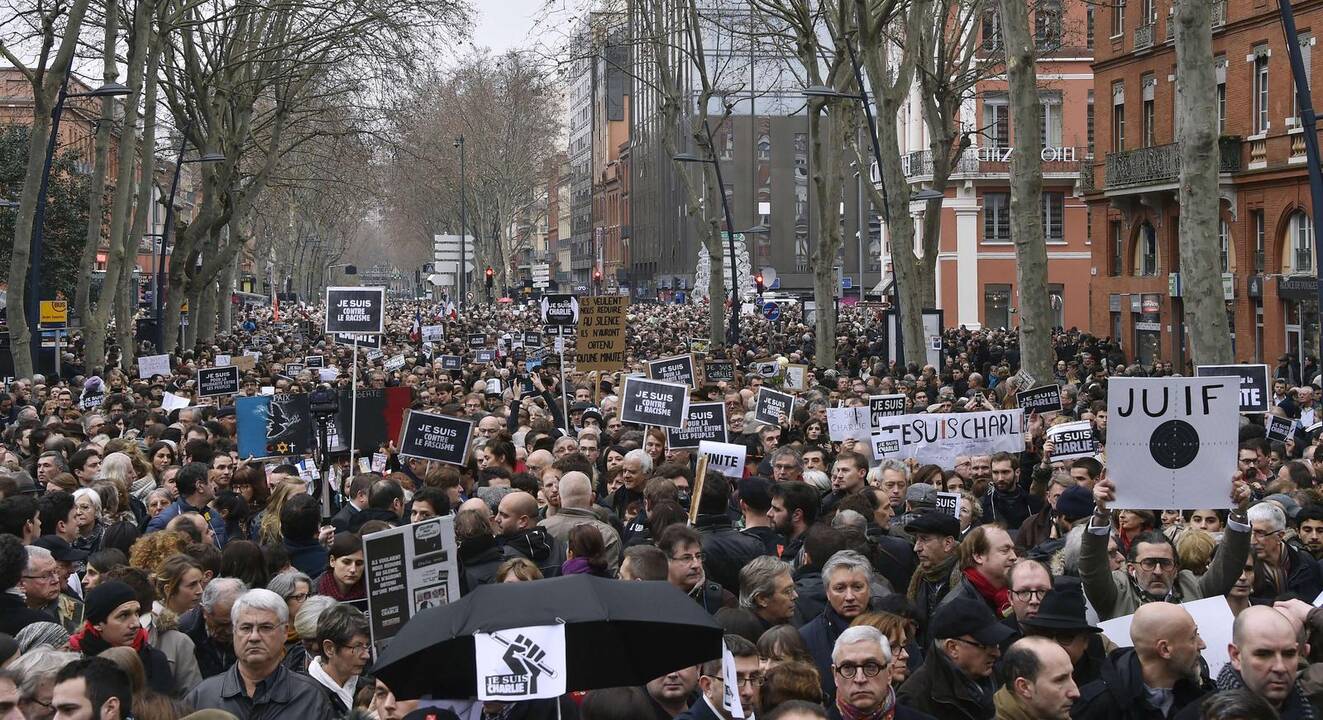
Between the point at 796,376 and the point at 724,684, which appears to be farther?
the point at 796,376

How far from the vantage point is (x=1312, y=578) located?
27.1ft

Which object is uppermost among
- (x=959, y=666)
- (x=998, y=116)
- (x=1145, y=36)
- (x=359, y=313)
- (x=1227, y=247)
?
(x=998, y=116)

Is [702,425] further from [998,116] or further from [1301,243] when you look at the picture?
[998,116]

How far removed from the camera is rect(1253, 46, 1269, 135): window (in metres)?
35.0

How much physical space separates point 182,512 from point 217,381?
35.1 ft

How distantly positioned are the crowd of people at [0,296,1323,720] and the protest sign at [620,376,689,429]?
74 centimetres

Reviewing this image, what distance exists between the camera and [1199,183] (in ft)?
58.6

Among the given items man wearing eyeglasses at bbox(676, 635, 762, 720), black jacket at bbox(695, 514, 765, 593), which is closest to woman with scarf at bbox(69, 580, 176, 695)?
man wearing eyeglasses at bbox(676, 635, 762, 720)

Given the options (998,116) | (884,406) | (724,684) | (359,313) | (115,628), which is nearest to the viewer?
(724,684)

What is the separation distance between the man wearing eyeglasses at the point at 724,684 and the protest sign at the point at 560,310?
546 inches

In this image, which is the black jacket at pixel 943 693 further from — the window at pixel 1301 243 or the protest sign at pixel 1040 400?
the window at pixel 1301 243

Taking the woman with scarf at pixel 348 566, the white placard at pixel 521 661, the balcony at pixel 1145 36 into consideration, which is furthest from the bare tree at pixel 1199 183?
the balcony at pixel 1145 36

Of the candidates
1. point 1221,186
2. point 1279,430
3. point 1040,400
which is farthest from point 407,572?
point 1221,186

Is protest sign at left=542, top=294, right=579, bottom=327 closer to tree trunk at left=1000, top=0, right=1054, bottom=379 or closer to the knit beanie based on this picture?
tree trunk at left=1000, top=0, right=1054, bottom=379
